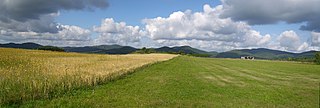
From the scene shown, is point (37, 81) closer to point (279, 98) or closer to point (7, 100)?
point (7, 100)

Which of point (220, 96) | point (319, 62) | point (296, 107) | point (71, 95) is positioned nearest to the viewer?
point (296, 107)

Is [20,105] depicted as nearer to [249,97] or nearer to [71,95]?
[71,95]

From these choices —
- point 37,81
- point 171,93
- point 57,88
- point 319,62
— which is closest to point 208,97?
point 171,93

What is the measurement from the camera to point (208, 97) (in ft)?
57.0

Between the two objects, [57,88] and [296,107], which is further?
[57,88]

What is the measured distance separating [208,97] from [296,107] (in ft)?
14.6

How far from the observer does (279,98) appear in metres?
17.6

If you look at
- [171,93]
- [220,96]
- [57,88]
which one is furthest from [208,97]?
[57,88]

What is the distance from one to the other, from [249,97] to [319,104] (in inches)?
140

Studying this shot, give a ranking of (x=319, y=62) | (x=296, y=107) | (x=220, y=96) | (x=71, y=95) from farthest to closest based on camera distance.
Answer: (x=319, y=62) → (x=220, y=96) → (x=71, y=95) → (x=296, y=107)

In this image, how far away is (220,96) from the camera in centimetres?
1788

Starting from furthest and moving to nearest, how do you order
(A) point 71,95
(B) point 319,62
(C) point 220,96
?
1. (B) point 319,62
2. (C) point 220,96
3. (A) point 71,95

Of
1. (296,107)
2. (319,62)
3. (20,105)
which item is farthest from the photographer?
(319,62)

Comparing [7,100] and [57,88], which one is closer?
[7,100]
